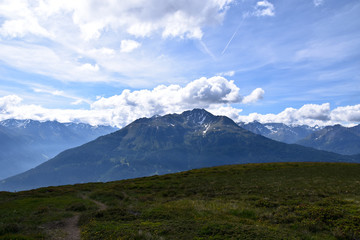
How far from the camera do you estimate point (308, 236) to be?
14508mm

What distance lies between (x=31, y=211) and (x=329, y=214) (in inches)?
1302

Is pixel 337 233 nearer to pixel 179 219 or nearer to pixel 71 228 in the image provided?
pixel 179 219

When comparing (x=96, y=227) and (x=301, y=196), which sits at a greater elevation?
(x=96, y=227)

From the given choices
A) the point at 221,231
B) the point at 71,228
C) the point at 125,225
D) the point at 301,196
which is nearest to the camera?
the point at 221,231

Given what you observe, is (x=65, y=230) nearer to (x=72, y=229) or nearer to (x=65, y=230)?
(x=65, y=230)

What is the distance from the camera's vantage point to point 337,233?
14945 millimetres

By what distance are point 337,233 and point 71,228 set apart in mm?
22405

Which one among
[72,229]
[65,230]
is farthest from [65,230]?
[72,229]

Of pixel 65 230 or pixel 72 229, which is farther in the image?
pixel 72 229

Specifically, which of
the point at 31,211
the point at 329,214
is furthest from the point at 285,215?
the point at 31,211

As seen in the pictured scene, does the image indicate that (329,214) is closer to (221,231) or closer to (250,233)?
(250,233)

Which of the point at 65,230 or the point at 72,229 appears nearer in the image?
the point at 65,230

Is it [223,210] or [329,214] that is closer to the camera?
[329,214]

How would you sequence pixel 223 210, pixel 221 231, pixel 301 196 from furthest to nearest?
pixel 301 196 → pixel 223 210 → pixel 221 231
